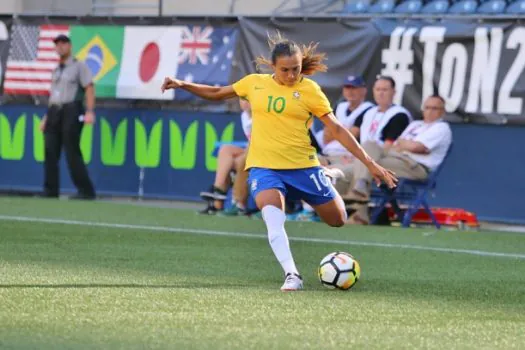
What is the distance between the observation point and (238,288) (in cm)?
1019

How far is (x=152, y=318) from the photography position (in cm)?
828

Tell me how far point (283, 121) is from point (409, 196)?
682 centimetres

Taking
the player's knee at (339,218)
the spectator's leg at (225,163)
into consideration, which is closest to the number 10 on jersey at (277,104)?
the player's knee at (339,218)

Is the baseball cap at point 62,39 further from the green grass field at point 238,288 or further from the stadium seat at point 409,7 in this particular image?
the stadium seat at point 409,7

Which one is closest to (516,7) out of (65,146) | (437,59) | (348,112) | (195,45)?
(437,59)

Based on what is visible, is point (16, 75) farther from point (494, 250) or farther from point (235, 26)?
point (494, 250)

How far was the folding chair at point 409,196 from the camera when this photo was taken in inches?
680

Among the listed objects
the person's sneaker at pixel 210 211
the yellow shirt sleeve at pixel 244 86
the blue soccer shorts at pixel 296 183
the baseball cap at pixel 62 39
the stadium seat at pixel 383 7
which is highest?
the stadium seat at pixel 383 7

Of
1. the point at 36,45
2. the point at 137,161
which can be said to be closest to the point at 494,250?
the point at 137,161

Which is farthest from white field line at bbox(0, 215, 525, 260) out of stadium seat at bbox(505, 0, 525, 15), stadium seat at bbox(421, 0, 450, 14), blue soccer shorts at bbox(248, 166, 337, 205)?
stadium seat at bbox(421, 0, 450, 14)

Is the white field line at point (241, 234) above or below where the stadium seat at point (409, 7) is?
below

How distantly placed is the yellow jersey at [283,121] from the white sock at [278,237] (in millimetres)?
422

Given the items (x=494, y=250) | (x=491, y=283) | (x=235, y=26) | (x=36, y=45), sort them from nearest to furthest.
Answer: (x=491, y=283) → (x=494, y=250) → (x=235, y=26) → (x=36, y=45)

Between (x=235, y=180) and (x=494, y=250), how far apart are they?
4737 millimetres
